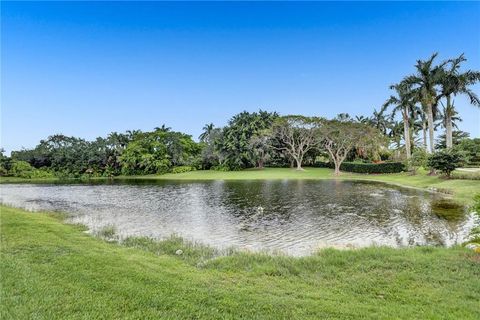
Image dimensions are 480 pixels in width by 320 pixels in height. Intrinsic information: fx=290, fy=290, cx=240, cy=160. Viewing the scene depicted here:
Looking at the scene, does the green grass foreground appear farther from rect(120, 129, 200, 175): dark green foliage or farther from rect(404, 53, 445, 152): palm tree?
rect(120, 129, 200, 175): dark green foliage

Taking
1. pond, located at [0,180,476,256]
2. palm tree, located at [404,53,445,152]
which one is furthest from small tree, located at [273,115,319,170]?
pond, located at [0,180,476,256]

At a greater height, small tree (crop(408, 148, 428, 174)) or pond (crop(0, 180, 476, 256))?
small tree (crop(408, 148, 428, 174))

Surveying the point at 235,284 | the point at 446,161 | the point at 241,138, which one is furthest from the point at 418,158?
the point at 235,284

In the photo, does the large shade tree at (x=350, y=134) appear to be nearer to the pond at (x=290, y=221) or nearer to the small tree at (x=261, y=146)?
the small tree at (x=261, y=146)

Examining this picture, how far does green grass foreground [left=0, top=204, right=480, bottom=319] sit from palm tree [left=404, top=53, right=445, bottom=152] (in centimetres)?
3438

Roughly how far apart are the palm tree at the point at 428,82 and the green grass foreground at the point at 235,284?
34381 mm

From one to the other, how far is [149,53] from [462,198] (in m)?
37.2

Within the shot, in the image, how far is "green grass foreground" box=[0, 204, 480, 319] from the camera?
4980 mm

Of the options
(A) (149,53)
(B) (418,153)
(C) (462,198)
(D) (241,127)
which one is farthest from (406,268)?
(D) (241,127)

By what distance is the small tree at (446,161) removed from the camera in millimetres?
29922

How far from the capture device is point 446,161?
100 feet

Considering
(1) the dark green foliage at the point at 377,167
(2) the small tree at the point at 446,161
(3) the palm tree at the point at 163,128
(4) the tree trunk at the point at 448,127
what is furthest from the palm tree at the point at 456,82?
(3) the palm tree at the point at 163,128

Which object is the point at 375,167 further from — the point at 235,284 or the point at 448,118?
the point at 235,284

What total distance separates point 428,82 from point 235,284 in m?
40.9
